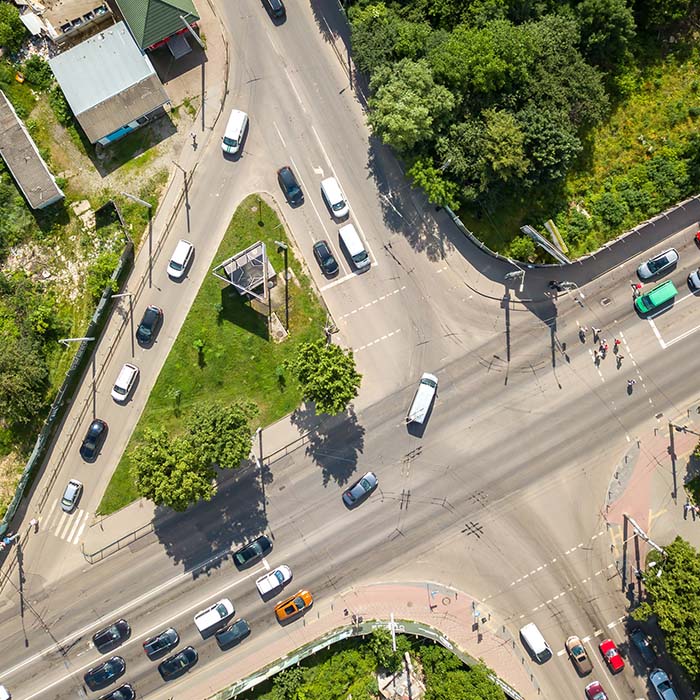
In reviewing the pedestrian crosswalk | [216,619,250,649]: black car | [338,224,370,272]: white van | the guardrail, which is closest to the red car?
the guardrail

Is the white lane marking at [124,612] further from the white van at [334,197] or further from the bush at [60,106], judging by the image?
the bush at [60,106]

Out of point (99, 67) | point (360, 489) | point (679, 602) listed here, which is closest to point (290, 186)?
point (99, 67)

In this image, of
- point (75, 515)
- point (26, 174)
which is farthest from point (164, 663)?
point (26, 174)

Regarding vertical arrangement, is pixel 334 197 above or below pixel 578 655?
above

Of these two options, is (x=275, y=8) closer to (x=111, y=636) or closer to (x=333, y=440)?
(x=333, y=440)

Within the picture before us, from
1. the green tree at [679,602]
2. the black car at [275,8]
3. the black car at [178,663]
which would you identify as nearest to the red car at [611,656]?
the green tree at [679,602]

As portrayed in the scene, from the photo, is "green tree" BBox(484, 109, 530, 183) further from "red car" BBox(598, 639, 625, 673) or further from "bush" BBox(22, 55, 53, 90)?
"red car" BBox(598, 639, 625, 673)
